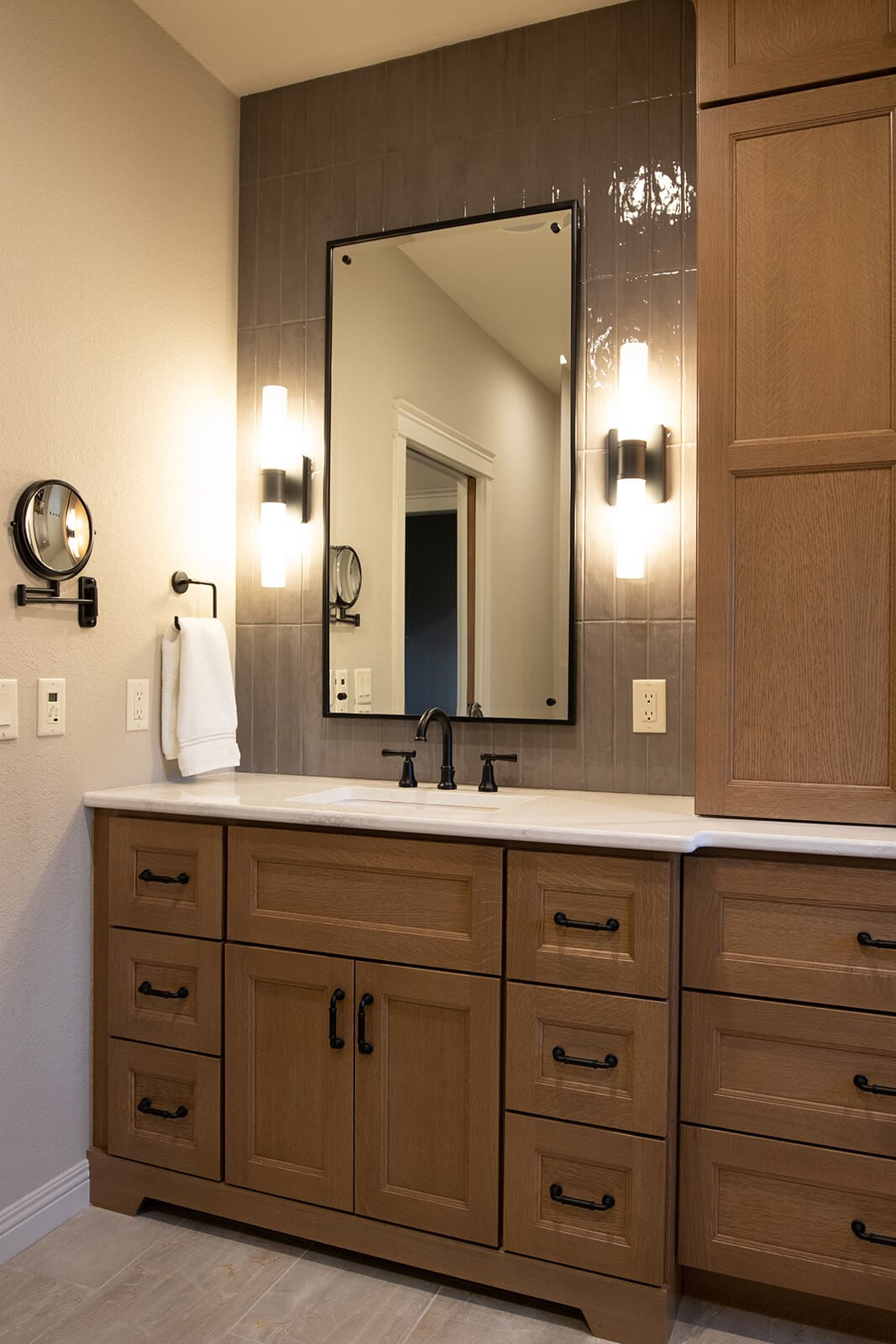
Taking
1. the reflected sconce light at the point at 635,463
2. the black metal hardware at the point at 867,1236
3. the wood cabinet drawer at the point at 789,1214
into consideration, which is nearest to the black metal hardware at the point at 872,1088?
the wood cabinet drawer at the point at 789,1214

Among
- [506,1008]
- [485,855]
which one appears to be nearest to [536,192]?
[485,855]

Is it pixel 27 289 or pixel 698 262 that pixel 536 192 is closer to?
pixel 698 262

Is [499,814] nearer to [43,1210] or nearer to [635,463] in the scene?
[635,463]

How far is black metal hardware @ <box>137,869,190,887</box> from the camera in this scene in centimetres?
215

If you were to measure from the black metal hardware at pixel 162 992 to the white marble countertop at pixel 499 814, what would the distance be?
376 millimetres

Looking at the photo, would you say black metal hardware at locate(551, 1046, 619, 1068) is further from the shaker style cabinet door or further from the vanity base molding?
the shaker style cabinet door

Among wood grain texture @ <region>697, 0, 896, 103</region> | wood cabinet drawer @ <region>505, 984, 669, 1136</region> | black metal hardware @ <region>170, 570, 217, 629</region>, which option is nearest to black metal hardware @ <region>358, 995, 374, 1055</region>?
wood cabinet drawer @ <region>505, 984, 669, 1136</region>

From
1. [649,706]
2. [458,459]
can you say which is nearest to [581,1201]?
[649,706]

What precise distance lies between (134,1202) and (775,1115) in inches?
53.8

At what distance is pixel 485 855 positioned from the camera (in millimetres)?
1884

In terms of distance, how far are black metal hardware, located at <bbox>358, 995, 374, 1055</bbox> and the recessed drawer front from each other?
59 cm

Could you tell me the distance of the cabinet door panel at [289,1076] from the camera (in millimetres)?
2006

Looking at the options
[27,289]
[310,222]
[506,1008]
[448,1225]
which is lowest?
[448,1225]

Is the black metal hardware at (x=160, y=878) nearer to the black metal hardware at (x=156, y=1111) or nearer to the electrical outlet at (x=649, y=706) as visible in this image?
the black metal hardware at (x=156, y=1111)
